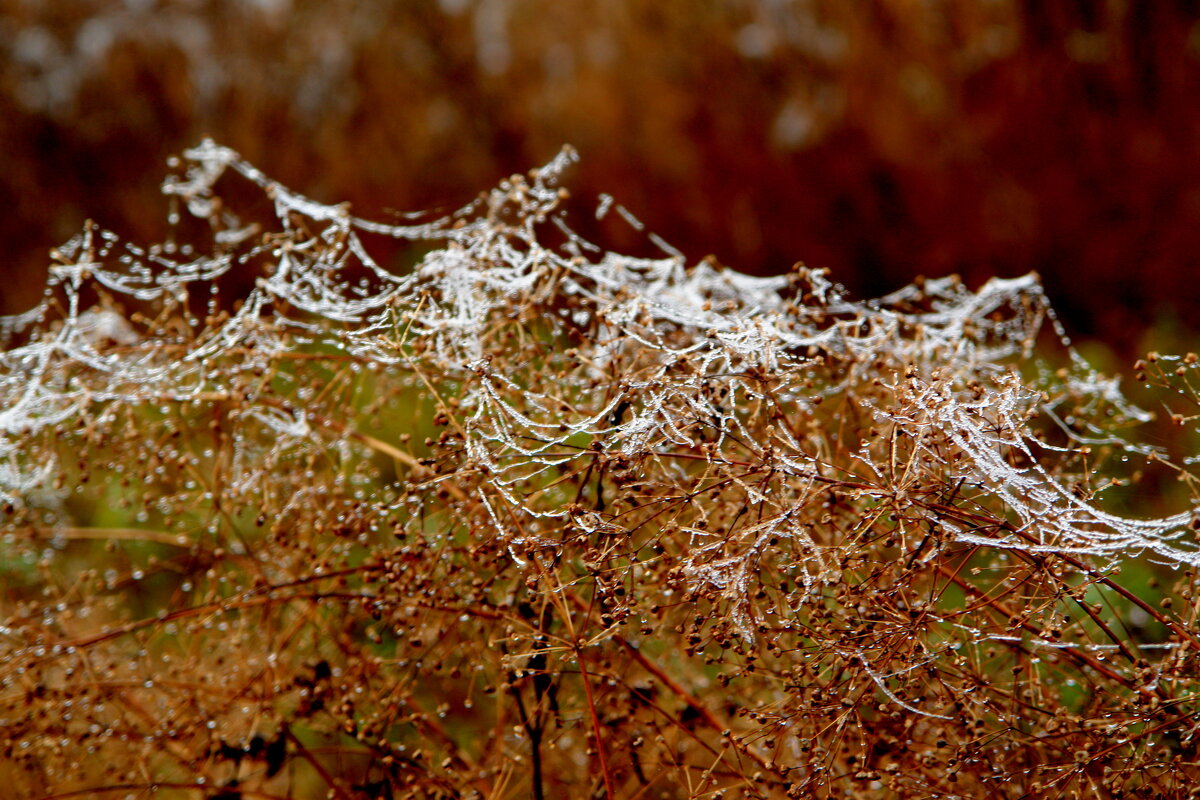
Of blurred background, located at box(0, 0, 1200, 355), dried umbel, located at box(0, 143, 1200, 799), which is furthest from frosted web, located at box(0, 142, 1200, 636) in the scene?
blurred background, located at box(0, 0, 1200, 355)

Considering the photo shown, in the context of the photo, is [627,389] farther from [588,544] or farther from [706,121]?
[706,121]

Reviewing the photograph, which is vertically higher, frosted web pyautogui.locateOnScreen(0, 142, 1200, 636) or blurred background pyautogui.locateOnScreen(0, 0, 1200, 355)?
blurred background pyautogui.locateOnScreen(0, 0, 1200, 355)

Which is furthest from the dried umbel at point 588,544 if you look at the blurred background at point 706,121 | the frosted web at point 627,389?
the blurred background at point 706,121

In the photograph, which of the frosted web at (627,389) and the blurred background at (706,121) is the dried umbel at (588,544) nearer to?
the frosted web at (627,389)

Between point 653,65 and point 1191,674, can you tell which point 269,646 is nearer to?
point 1191,674

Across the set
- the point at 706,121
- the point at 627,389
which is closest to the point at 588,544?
the point at 627,389

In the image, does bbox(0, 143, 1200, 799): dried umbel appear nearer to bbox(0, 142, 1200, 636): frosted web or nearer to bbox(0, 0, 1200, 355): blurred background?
bbox(0, 142, 1200, 636): frosted web

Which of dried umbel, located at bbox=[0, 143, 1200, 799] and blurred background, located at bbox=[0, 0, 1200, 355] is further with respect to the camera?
blurred background, located at bbox=[0, 0, 1200, 355]
